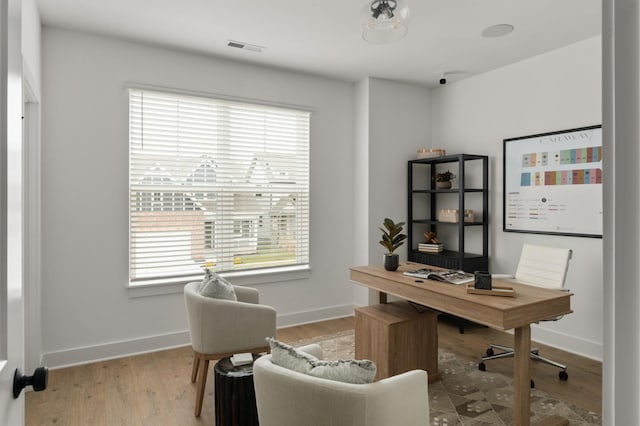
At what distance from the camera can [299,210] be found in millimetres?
4574

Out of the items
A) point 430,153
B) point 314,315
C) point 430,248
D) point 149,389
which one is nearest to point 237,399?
point 149,389

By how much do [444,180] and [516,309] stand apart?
2601 mm

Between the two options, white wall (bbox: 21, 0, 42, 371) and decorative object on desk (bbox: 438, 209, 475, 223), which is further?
decorative object on desk (bbox: 438, 209, 475, 223)

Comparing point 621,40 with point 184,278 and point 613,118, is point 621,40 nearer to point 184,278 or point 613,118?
point 613,118

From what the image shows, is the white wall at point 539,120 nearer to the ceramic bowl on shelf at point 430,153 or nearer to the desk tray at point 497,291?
the ceramic bowl on shelf at point 430,153

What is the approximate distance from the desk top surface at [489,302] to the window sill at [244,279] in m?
1.70

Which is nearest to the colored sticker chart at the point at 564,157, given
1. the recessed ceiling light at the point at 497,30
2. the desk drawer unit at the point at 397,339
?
the recessed ceiling light at the point at 497,30

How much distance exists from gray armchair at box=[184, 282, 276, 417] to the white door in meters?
1.66

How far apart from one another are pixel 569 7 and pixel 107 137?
3.85 meters

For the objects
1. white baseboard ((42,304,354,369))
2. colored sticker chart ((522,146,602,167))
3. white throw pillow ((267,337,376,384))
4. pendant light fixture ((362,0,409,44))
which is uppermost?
pendant light fixture ((362,0,409,44))

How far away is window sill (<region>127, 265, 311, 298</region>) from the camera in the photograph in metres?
3.68

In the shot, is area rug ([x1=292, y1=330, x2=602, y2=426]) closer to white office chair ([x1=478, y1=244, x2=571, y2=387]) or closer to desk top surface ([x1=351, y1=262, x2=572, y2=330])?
white office chair ([x1=478, y1=244, x2=571, y2=387])

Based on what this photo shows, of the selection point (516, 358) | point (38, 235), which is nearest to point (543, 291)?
point (516, 358)

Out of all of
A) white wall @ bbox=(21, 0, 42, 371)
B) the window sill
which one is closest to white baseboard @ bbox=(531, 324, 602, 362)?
the window sill
